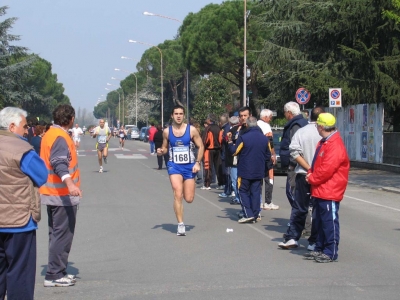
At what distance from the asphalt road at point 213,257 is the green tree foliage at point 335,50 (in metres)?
13.0

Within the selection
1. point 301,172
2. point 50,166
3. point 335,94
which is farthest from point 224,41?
point 50,166

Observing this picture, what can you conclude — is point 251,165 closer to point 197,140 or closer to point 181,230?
point 197,140

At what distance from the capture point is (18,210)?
562 cm

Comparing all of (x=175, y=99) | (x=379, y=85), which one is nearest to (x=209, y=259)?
(x=379, y=85)

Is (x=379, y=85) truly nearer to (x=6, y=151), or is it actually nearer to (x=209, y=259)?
(x=209, y=259)

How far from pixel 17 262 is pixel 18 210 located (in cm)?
43

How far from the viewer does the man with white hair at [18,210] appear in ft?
18.4

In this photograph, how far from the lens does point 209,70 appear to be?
58.4 meters

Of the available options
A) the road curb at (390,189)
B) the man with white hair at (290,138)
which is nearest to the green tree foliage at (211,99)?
the road curb at (390,189)

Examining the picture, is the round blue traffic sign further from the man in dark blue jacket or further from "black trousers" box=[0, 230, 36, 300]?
"black trousers" box=[0, 230, 36, 300]

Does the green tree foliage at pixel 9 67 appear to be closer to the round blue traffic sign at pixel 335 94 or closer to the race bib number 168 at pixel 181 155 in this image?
the round blue traffic sign at pixel 335 94

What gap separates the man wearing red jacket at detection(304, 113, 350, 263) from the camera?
857cm

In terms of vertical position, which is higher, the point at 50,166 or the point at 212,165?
the point at 50,166

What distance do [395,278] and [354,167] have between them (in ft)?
69.4
